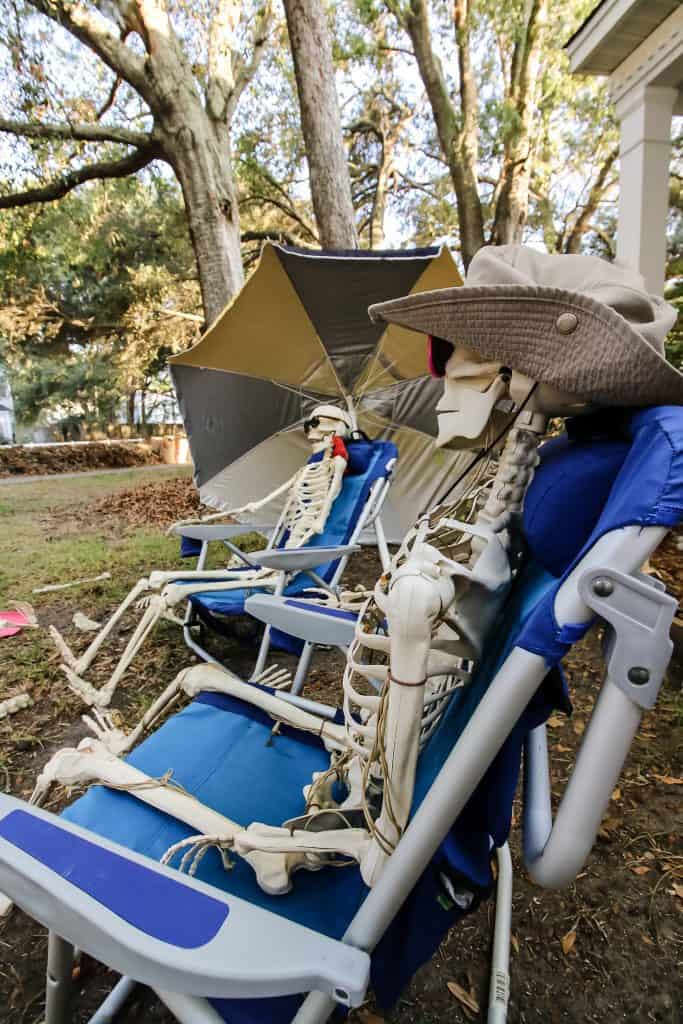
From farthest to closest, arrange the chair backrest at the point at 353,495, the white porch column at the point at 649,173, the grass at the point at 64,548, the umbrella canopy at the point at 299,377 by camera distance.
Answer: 1. the grass at the point at 64,548
2. the white porch column at the point at 649,173
3. the umbrella canopy at the point at 299,377
4. the chair backrest at the point at 353,495

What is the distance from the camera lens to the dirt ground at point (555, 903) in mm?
1296

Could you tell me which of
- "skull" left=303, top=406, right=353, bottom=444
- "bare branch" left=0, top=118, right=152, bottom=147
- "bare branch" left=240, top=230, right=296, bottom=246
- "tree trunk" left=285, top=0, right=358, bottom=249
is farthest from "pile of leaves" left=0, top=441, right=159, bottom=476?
"skull" left=303, top=406, right=353, bottom=444

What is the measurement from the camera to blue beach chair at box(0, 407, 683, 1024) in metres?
0.62

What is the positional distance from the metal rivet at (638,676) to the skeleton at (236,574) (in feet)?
5.82

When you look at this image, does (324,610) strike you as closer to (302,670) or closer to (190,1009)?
(302,670)

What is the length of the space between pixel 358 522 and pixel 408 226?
38.2 feet

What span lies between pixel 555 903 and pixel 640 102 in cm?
493

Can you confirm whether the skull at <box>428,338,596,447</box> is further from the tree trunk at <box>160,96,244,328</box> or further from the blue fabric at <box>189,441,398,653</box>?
the tree trunk at <box>160,96,244,328</box>

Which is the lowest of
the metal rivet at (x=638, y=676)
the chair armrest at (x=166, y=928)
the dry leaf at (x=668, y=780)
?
the dry leaf at (x=668, y=780)

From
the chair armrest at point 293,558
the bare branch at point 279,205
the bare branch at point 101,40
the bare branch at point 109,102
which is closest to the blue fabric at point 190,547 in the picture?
the chair armrest at point 293,558

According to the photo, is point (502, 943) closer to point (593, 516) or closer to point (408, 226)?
point (593, 516)

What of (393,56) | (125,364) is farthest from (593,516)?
(125,364)

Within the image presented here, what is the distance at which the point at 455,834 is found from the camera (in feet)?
2.87

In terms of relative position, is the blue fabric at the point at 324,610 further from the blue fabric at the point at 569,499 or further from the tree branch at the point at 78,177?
the tree branch at the point at 78,177
